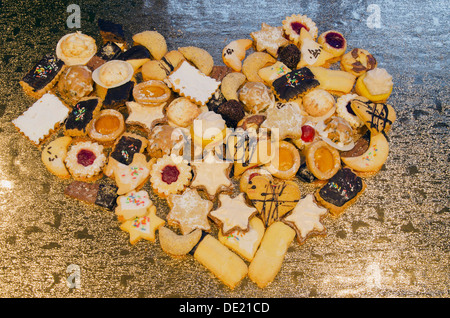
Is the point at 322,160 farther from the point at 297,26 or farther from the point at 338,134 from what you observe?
the point at 297,26

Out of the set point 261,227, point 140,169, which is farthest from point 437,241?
point 140,169

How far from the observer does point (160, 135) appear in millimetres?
1911

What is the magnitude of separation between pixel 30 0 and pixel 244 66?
1.52m

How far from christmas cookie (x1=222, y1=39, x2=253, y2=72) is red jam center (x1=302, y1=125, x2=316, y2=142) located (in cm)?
53

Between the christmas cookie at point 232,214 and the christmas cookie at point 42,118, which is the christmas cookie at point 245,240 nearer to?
the christmas cookie at point 232,214

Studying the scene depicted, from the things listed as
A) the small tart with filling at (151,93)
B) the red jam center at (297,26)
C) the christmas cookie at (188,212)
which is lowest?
the christmas cookie at (188,212)

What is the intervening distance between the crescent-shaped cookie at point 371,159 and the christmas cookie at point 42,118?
4.84 feet

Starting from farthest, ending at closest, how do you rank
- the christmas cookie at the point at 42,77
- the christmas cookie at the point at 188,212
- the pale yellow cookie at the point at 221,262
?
the christmas cookie at the point at 42,77
the christmas cookie at the point at 188,212
the pale yellow cookie at the point at 221,262

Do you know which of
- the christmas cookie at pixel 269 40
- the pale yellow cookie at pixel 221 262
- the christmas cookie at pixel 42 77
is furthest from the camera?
the christmas cookie at pixel 269 40

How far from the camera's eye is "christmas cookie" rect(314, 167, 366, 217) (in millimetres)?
1805

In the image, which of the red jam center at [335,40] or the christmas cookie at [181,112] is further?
the red jam center at [335,40]

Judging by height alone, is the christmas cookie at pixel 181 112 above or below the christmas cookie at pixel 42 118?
above

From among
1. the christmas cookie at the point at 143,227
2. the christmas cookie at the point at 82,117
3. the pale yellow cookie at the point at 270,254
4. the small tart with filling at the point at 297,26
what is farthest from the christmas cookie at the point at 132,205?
the small tart with filling at the point at 297,26

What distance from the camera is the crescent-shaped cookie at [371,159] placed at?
1.91 m
